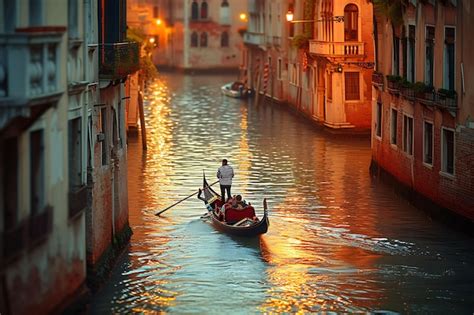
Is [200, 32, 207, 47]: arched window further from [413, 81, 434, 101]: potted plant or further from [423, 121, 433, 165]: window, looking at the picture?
[423, 121, 433, 165]: window

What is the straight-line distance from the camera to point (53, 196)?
13469mm

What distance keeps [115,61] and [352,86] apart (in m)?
20.8

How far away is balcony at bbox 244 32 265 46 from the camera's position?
55.1 meters

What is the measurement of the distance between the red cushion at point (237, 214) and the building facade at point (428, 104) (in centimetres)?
337

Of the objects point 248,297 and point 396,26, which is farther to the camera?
point 396,26

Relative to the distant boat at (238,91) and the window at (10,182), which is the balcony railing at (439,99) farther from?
the distant boat at (238,91)

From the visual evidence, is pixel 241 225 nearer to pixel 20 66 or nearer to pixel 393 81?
pixel 393 81

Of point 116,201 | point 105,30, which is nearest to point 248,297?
point 116,201

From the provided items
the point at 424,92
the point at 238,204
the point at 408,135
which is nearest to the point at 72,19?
the point at 238,204

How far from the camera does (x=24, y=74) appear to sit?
11484 millimetres

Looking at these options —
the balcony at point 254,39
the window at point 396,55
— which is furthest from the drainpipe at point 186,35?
the window at point 396,55

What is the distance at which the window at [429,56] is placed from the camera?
76.5 ft

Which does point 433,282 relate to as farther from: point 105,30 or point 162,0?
point 162,0

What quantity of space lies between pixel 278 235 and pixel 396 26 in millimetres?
7359
